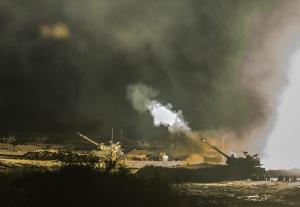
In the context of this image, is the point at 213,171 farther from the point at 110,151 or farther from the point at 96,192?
the point at 96,192

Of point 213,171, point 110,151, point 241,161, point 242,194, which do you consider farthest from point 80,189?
point 241,161

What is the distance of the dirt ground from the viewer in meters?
24.3

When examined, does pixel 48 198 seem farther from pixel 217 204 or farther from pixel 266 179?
pixel 266 179

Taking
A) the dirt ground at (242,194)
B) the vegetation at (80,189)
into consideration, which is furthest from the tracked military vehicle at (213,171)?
the vegetation at (80,189)

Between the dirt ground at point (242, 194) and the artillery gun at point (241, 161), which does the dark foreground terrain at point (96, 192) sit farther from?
the artillery gun at point (241, 161)

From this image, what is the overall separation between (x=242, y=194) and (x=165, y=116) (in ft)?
33.8

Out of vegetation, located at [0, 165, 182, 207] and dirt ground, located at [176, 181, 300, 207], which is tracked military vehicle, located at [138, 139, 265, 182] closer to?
dirt ground, located at [176, 181, 300, 207]

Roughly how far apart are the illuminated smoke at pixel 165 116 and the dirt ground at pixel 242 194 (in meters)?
6.97

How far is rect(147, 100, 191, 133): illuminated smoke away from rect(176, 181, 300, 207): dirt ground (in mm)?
6967

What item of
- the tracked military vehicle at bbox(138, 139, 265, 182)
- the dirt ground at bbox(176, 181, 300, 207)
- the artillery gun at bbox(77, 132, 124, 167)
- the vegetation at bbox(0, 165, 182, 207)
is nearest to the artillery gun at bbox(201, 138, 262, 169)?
the tracked military vehicle at bbox(138, 139, 265, 182)

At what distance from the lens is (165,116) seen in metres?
33.8

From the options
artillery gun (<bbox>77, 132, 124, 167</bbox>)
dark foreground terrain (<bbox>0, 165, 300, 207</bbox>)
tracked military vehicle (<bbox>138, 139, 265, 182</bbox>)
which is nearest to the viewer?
dark foreground terrain (<bbox>0, 165, 300, 207</bbox>)

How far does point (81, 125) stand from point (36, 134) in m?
4.41

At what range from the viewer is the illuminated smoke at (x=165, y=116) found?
109 feet
